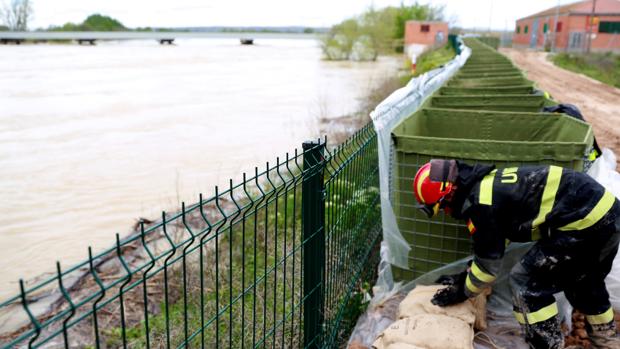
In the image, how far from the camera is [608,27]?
43.3 meters

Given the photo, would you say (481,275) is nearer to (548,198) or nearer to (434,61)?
(548,198)

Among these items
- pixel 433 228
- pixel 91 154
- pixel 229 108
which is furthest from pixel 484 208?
pixel 229 108

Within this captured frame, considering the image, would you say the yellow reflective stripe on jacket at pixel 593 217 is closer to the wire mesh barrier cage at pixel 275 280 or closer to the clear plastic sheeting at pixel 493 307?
the clear plastic sheeting at pixel 493 307

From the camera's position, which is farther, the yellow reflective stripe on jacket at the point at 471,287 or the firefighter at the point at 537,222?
the yellow reflective stripe on jacket at the point at 471,287

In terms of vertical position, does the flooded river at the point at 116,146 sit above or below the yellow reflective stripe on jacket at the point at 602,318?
below

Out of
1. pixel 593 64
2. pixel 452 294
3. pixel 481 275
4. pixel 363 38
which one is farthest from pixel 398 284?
pixel 363 38

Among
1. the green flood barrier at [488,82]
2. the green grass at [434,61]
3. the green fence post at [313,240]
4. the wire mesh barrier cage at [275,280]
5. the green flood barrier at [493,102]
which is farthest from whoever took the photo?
the green grass at [434,61]

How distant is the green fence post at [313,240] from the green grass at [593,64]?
2770cm

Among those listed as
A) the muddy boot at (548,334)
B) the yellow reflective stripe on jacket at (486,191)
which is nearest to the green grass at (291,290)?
the yellow reflective stripe on jacket at (486,191)

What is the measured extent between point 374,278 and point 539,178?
7.37 feet

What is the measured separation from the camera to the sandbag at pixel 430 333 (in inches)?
119

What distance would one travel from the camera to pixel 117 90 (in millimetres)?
23625

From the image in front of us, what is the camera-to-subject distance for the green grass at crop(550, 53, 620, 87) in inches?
1111

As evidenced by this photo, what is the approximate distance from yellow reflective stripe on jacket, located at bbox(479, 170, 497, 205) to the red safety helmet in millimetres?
177
